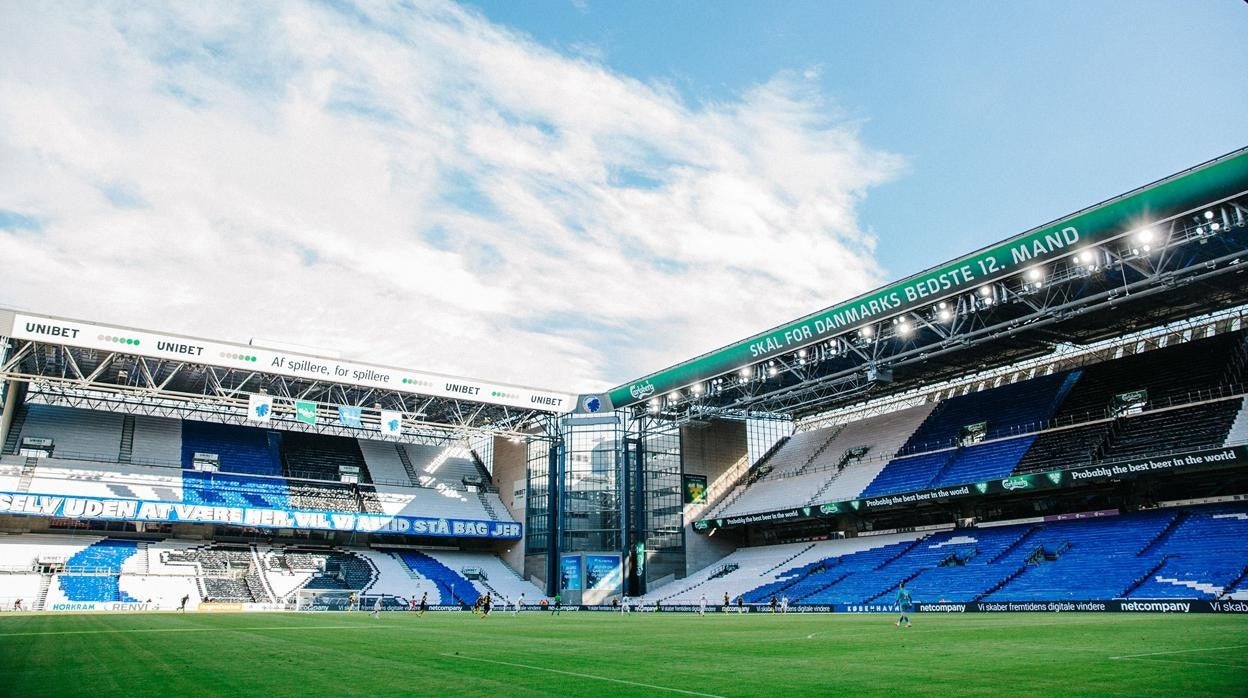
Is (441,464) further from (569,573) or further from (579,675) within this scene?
(579,675)

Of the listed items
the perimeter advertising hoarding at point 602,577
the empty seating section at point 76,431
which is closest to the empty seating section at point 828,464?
the perimeter advertising hoarding at point 602,577

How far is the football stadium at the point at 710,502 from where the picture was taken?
14.8 meters

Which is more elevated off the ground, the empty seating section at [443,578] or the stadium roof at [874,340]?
the stadium roof at [874,340]

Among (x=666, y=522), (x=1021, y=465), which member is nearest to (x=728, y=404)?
(x=666, y=522)

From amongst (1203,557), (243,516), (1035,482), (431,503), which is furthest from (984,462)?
(243,516)

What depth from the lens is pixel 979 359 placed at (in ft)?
143

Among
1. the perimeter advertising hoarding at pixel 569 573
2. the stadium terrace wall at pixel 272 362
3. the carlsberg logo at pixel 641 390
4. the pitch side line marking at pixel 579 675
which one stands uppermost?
the stadium terrace wall at pixel 272 362

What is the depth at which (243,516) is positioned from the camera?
4838 cm

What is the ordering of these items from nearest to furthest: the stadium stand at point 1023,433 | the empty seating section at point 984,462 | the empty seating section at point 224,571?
the stadium stand at point 1023,433 → the empty seating section at point 984,462 → the empty seating section at point 224,571

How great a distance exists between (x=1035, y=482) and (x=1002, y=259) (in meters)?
12.2

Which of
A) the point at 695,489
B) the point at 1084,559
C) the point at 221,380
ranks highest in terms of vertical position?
the point at 221,380

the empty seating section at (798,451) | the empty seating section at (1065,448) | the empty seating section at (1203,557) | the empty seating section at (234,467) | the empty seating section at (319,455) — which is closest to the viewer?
the empty seating section at (1203,557)

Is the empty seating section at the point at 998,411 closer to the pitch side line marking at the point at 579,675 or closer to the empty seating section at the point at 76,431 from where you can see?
the pitch side line marking at the point at 579,675

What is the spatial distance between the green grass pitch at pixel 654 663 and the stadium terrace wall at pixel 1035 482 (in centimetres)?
1228
